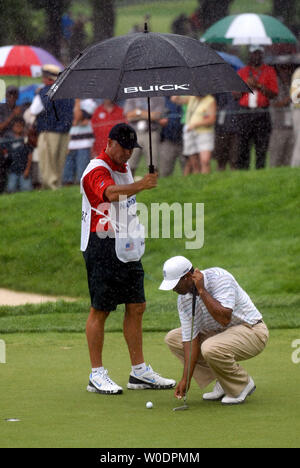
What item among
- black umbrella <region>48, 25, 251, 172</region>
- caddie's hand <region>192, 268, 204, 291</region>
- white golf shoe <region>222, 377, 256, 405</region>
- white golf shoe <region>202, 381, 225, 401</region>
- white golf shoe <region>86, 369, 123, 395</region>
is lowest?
white golf shoe <region>86, 369, 123, 395</region>

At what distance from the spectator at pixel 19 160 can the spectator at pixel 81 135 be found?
0.75 metres

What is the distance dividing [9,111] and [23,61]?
1.25m

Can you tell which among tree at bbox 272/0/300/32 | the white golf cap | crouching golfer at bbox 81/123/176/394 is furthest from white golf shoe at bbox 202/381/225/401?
tree at bbox 272/0/300/32

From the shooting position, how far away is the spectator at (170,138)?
17.7m

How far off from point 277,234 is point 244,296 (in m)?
7.89

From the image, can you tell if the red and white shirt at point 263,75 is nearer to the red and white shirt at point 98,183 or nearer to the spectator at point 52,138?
the spectator at point 52,138

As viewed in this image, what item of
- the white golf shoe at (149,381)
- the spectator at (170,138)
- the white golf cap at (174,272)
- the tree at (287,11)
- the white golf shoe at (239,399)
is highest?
the white golf cap at (174,272)

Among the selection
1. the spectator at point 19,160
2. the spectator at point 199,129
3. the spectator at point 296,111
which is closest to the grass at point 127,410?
the spectator at point 296,111

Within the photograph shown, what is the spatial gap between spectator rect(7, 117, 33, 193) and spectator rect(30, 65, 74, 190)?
59 cm

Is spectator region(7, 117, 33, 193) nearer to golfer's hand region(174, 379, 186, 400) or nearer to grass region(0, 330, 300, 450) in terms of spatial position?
grass region(0, 330, 300, 450)

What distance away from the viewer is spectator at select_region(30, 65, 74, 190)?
17.0 m

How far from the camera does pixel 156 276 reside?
15055 millimetres
